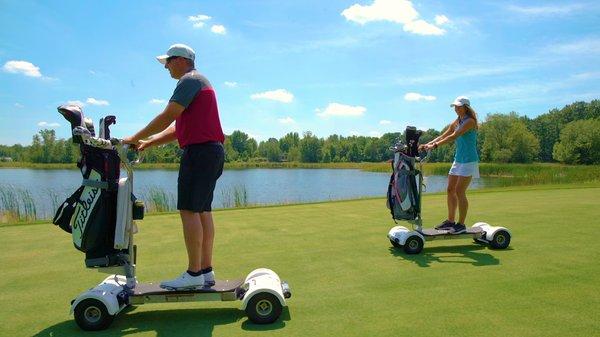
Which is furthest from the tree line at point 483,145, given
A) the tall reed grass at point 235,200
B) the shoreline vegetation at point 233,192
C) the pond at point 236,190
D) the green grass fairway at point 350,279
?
the green grass fairway at point 350,279

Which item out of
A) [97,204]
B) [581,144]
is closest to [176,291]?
[97,204]

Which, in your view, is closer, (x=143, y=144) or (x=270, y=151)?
(x=143, y=144)

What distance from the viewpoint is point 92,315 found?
355cm

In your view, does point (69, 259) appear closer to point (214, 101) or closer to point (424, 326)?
point (214, 101)

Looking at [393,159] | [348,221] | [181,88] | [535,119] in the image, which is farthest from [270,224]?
[535,119]

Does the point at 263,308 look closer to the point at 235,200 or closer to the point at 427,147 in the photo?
the point at 427,147

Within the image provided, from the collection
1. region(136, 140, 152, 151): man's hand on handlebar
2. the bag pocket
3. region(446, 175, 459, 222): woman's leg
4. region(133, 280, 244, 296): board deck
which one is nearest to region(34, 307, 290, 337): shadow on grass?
region(133, 280, 244, 296): board deck

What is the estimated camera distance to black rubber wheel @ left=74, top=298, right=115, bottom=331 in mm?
3496

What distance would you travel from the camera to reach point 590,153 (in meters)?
70.3

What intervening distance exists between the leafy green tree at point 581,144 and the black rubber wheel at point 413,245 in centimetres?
7603

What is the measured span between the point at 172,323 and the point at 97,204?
1088 mm

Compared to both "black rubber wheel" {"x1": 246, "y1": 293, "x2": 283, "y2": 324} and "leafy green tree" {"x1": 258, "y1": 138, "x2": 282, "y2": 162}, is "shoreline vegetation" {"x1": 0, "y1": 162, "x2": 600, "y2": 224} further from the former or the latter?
"leafy green tree" {"x1": 258, "y1": 138, "x2": 282, "y2": 162}

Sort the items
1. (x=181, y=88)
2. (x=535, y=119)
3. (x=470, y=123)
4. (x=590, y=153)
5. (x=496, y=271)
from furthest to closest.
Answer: (x=535, y=119)
(x=590, y=153)
(x=470, y=123)
(x=496, y=271)
(x=181, y=88)

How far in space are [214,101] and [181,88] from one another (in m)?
0.30
